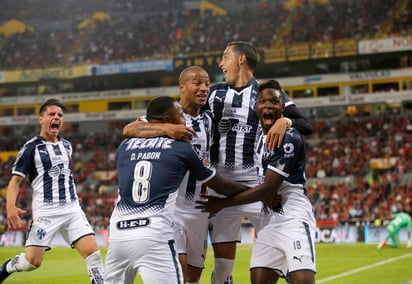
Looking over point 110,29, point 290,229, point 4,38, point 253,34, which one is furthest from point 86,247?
point 4,38

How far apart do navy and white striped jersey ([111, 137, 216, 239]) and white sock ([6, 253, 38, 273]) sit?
4260 millimetres

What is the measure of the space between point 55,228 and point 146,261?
438cm

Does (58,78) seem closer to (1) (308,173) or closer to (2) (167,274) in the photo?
(1) (308,173)

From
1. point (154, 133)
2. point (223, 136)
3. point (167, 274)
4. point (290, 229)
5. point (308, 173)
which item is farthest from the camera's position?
point (308, 173)

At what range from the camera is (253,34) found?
143 ft

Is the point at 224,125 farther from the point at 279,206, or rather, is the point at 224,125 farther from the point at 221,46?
the point at 221,46

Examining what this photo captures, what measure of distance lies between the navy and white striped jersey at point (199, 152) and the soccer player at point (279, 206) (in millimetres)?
592

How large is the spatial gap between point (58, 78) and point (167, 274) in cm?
4169

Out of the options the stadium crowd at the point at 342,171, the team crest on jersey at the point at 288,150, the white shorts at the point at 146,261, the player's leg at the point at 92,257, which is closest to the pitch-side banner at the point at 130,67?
the stadium crowd at the point at 342,171

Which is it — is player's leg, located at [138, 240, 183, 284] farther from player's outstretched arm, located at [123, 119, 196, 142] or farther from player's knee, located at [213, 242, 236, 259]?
player's knee, located at [213, 242, 236, 259]

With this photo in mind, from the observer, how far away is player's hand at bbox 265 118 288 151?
6.09 metres

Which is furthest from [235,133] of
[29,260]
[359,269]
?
[359,269]

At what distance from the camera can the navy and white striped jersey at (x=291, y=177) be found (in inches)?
241

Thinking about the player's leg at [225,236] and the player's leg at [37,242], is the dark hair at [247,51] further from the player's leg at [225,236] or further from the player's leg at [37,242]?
the player's leg at [37,242]
